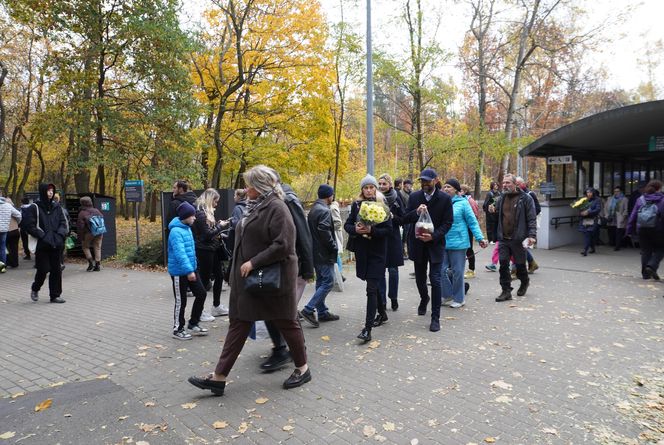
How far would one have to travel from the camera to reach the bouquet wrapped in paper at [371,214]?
5328 mm

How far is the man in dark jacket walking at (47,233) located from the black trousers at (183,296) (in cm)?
339

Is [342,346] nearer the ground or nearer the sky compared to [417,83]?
nearer the ground

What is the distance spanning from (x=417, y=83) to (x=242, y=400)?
16857mm

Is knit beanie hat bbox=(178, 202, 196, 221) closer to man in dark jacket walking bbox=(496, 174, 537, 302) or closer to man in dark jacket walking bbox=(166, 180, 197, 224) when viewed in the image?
man in dark jacket walking bbox=(166, 180, 197, 224)

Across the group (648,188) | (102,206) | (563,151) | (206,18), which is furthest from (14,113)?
(648,188)

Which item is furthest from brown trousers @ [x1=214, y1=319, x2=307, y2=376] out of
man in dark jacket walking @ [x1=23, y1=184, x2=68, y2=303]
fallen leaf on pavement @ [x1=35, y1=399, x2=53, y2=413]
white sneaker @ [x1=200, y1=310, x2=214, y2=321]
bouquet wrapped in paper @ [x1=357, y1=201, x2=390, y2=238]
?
man in dark jacket walking @ [x1=23, y1=184, x2=68, y2=303]

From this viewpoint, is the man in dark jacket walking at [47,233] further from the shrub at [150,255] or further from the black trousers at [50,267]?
the shrub at [150,255]

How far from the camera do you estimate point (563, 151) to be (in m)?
14.4

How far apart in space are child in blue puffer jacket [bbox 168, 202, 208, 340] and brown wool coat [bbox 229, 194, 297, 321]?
5.54 feet

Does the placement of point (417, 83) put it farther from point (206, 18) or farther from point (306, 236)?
point (306, 236)

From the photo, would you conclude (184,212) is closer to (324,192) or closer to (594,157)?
(324,192)

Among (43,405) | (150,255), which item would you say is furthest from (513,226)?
(150,255)

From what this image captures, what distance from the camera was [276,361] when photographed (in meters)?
4.75

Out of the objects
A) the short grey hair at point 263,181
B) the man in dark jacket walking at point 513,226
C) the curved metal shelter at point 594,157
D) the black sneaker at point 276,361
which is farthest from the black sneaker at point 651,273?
the short grey hair at point 263,181
